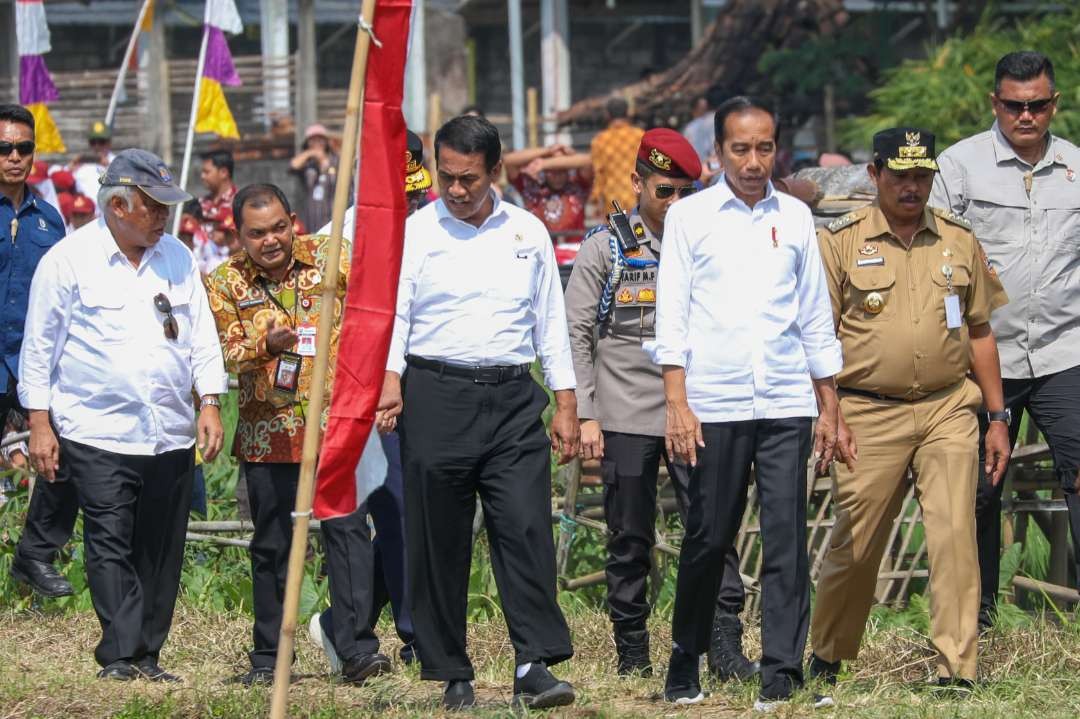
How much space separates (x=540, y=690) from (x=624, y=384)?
4.56 feet

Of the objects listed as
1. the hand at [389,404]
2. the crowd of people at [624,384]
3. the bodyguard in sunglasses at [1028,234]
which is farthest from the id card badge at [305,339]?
the bodyguard in sunglasses at [1028,234]

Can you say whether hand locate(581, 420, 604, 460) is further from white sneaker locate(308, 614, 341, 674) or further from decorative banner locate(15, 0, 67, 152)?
decorative banner locate(15, 0, 67, 152)

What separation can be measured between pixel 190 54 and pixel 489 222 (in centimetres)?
2072

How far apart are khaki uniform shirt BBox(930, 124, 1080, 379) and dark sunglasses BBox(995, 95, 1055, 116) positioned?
131mm

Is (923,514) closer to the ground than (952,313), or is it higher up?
closer to the ground

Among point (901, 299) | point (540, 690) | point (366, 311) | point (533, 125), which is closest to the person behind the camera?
point (366, 311)

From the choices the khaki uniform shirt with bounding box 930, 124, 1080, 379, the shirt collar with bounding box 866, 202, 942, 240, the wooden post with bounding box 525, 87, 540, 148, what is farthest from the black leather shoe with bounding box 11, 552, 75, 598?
the wooden post with bounding box 525, 87, 540, 148

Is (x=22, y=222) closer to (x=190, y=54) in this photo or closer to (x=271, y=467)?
(x=271, y=467)

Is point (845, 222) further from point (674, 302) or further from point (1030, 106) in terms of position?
point (1030, 106)

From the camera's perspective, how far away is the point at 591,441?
20.4ft

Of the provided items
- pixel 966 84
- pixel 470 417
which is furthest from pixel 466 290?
pixel 966 84

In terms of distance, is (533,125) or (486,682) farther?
(533,125)

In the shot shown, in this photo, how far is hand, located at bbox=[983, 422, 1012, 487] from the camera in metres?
6.59

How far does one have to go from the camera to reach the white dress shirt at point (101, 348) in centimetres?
640
